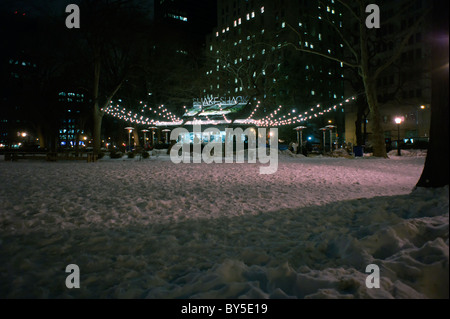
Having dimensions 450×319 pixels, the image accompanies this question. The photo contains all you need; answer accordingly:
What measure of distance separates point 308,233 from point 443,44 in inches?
140

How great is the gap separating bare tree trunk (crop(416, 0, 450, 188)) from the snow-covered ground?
1.18ft

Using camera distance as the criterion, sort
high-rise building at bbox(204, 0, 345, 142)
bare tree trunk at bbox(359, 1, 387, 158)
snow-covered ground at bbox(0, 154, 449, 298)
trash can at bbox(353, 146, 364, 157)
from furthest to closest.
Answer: high-rise building at bbox(204, 0, 345, 142), trash can at bbox(353, 146, 364, 157), bare tree trunk at bbox(359, 1, 387, 158), snow-covered ground at bbox(0, 154, 449, 298)

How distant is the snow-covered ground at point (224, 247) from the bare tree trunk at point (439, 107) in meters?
0.36

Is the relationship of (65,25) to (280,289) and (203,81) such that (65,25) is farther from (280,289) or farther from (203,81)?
(280,289)

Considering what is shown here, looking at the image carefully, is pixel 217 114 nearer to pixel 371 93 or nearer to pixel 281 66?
pixel 281 66

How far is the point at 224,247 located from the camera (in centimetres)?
338

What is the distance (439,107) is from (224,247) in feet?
13.2

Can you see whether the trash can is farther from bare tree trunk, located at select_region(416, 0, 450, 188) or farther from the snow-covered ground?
bare tree trunk, located at select_region(416, 0, 450, 188)

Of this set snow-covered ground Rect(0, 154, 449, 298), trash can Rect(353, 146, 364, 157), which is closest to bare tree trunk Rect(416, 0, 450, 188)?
snow-covered ground Rect(0, 154, 449, 298)

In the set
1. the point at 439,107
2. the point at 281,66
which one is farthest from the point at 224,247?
the point at 281,66

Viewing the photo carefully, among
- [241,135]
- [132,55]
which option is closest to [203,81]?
[132,55]

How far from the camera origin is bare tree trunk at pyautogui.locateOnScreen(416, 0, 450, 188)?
4.00m

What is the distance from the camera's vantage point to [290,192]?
22.5ft
